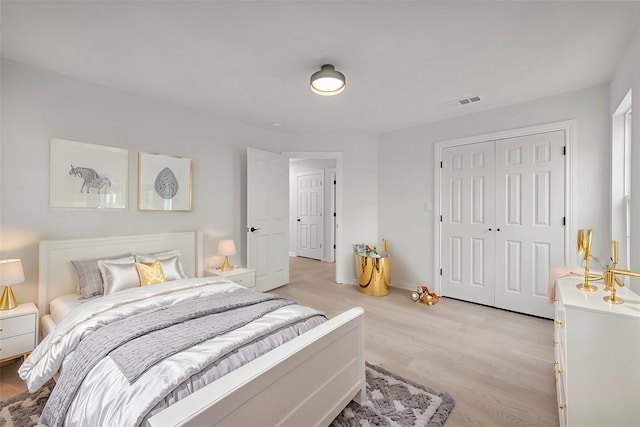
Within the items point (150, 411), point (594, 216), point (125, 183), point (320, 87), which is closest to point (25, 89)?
point (125, 183)

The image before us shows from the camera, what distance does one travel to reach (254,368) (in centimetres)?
110

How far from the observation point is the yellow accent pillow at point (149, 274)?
236cm

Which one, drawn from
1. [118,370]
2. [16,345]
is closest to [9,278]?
[16,345]

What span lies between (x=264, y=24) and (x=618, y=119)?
3125mm

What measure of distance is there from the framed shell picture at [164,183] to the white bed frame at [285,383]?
0.87 metres

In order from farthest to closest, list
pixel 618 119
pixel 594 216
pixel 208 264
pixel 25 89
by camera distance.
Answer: pixel 208 264, pixel 594 216, pixel 618 119, pixel 25 89

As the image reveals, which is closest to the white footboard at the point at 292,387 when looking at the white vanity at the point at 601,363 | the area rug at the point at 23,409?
the white vanity at the point at 601,363

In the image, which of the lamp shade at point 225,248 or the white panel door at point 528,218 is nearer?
the white panel door at point 528,218

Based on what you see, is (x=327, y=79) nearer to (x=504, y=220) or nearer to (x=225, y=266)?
(x=225, y=266)

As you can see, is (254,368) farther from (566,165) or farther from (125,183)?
(566,165)

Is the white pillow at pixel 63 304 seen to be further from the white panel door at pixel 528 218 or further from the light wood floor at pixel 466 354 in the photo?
the white panel door at pixel 528 218

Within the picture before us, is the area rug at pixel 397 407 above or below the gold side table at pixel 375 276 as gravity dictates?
below

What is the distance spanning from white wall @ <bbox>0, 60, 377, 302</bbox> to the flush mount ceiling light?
1.81 m

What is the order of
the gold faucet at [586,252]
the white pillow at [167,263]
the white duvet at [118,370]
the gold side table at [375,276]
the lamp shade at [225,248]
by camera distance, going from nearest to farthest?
the white duvet at [118,370] < the gold faucet at [586,252] < the white pillow at [167,263] < the lamp shade at [225,248] < the gold side table at [375,276]
